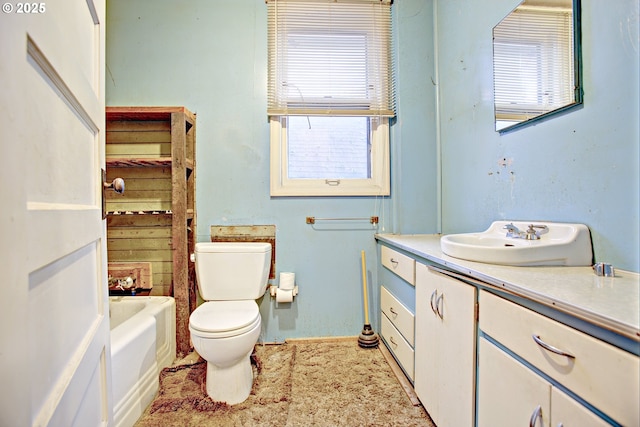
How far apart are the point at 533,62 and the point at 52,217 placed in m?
1.79

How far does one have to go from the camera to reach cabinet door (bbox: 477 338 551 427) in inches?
26.7

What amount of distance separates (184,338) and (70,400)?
140 centimetres

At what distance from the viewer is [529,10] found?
1.24m

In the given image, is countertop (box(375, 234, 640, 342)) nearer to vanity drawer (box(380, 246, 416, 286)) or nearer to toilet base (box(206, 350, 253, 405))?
vanity drawer (box(380, 246, 416, 286))

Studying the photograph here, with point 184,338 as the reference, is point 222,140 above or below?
above

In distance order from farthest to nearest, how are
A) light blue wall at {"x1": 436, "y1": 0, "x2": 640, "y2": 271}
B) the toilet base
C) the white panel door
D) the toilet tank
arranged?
1. the toilet tank
2. the toilet base
3. light blue wall at {"x1": 436, "y1": 0, "x2": 640, "y2": 271}
4. the white panel door

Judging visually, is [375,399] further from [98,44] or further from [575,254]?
[98,44]

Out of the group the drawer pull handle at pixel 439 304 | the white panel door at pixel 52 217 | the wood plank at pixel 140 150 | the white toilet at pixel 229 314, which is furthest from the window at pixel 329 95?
the white panel door at pixel 52 217

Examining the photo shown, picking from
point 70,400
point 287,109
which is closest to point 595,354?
point 70,400

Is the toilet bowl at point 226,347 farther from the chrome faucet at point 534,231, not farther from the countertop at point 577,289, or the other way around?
the chrome faucet at point 534,231

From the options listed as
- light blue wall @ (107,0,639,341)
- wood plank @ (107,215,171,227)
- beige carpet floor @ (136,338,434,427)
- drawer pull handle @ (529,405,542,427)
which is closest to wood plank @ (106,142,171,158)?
light blue wall @ (107,0,639,341)

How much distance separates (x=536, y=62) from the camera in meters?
1.22

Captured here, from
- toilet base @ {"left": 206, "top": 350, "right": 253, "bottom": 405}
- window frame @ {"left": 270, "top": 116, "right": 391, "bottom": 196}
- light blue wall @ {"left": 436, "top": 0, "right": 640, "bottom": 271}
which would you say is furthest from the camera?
window frame @ {"left": 270, "top": 116, "right": 391, "bottom": 196}

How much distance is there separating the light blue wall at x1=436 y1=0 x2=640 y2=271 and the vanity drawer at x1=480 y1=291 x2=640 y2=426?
49cm
